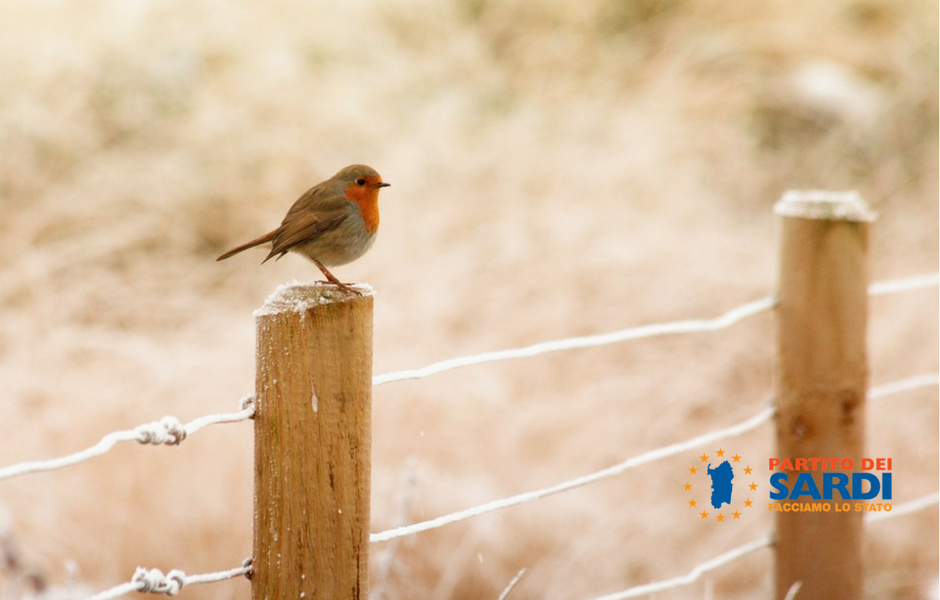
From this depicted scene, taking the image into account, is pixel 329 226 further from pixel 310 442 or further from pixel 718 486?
pixel 718 486

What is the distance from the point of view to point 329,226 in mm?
1883

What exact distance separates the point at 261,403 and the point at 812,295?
1.24 meters

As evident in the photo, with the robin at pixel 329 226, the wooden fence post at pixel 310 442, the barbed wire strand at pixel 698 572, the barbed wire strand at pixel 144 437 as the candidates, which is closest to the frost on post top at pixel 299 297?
the wooden fence post at pixel 310 442

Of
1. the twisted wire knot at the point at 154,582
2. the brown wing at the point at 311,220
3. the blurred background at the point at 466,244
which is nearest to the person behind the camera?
the twisted wire knot at the point at 154,582

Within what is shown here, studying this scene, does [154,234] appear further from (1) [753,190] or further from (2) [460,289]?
(1) [753,190]

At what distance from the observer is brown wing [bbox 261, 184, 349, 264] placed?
1877 millimetres

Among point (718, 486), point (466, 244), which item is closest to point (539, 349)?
point (718, 486)

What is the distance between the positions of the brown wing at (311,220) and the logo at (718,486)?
168 cm

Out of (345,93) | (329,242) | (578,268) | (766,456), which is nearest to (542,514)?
(766,456)

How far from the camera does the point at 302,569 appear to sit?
1312 mm

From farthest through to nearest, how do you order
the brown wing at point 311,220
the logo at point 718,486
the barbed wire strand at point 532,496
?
the logo at point 718,486 → the brown wing at point 311,220 → the barbed wire strand at point 532,496

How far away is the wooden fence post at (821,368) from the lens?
2135 millimetres

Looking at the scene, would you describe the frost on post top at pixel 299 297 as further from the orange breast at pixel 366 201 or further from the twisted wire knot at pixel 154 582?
the orange breast at pixel 366 201

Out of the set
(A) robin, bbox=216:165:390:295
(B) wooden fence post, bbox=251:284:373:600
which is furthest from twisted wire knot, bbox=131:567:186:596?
(A) robin, bbox=216:165:390:295
